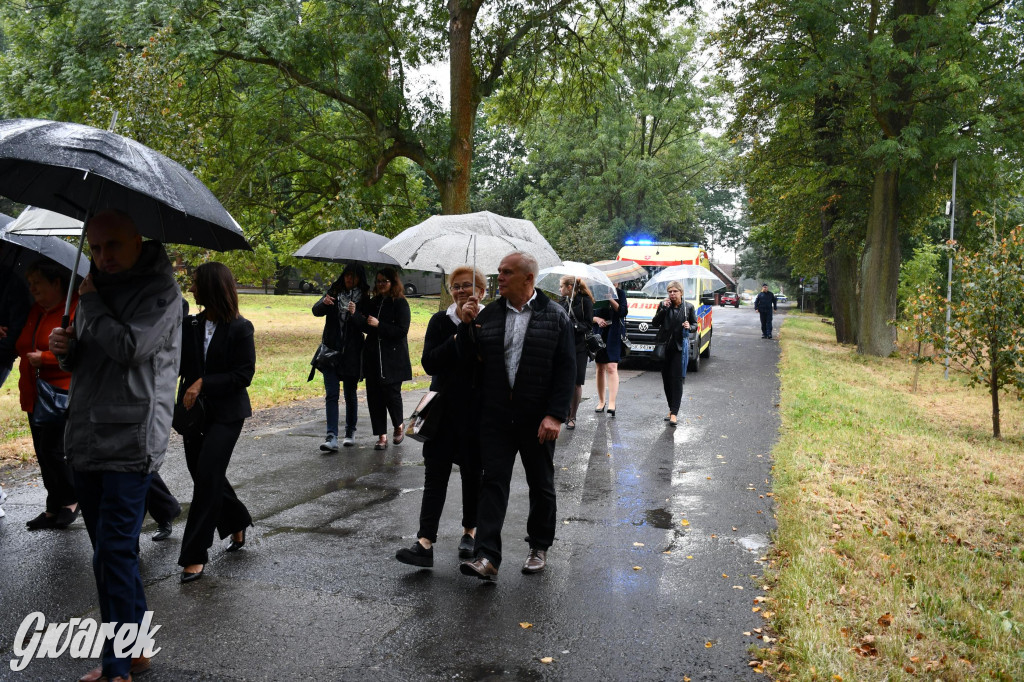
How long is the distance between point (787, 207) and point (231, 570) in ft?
77.8

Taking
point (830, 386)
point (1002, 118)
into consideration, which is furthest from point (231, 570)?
point (1002, 118)

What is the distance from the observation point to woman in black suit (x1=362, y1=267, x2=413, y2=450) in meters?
8.18

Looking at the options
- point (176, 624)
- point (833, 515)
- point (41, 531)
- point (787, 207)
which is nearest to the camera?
point (176, 624)

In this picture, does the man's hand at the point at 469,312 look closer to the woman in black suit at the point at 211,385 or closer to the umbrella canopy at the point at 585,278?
the woman in black suit at the point at 211,385

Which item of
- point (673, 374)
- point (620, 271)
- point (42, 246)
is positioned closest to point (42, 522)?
point (42, 246)

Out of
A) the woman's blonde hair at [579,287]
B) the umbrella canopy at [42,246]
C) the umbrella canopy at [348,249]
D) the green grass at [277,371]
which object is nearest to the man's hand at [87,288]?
the umbrella canopy at [42,246]

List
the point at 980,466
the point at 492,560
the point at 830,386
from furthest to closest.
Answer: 1. the point at 830,386
2. the point at 980,466
3. the point at 492,560

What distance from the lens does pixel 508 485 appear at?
4914 mm

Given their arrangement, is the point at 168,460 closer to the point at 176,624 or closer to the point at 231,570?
the point at 231,570

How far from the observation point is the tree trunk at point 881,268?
21.5m

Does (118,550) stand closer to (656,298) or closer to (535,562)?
(535,562)

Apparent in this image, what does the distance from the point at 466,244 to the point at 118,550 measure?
356cm

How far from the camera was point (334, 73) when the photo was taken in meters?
17.9

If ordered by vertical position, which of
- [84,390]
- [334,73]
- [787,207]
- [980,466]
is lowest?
[980,466]
